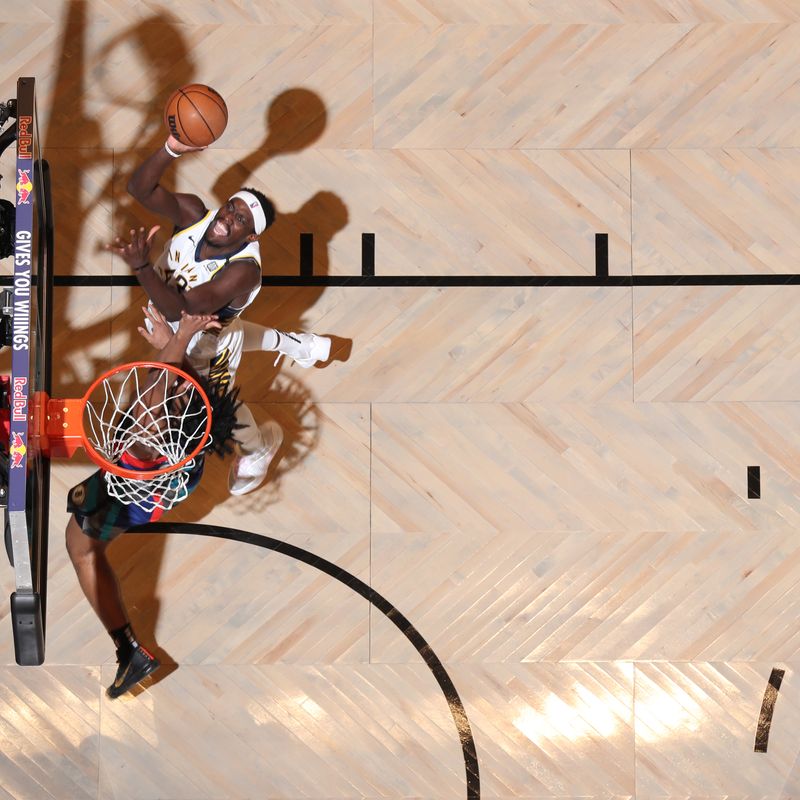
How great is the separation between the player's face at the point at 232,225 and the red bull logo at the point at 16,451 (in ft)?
4.85

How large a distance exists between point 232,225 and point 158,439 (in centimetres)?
117

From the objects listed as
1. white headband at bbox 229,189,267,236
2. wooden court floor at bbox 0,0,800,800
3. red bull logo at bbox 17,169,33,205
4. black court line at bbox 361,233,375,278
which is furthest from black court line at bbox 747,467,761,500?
red bull logo at bbox 17,169,33,205

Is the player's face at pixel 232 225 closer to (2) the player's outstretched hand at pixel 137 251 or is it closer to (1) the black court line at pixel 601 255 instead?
(2) the player's outstretched hand at pixel 137 251

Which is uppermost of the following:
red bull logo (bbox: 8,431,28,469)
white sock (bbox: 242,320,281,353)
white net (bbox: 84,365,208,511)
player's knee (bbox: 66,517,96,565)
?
red bull logo (bbox: 8,431,28,469)

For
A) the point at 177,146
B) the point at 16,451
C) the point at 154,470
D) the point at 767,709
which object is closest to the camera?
the point at 16,451

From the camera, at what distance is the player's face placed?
15.6 ft

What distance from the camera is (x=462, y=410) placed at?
217 inches

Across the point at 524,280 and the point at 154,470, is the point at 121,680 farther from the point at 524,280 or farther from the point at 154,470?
the point at 524,280

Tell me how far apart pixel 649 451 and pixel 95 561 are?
10.7 ft

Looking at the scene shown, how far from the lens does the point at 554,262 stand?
557cm

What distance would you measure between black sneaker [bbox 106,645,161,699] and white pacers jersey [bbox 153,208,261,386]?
159 cm

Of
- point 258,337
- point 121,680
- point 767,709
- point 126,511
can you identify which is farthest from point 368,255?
point 767,709

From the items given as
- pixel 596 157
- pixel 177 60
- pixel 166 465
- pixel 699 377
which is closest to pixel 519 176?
pixel 596 157

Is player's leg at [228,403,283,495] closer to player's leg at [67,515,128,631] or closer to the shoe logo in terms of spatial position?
player's leg at [67,515,128,631]
